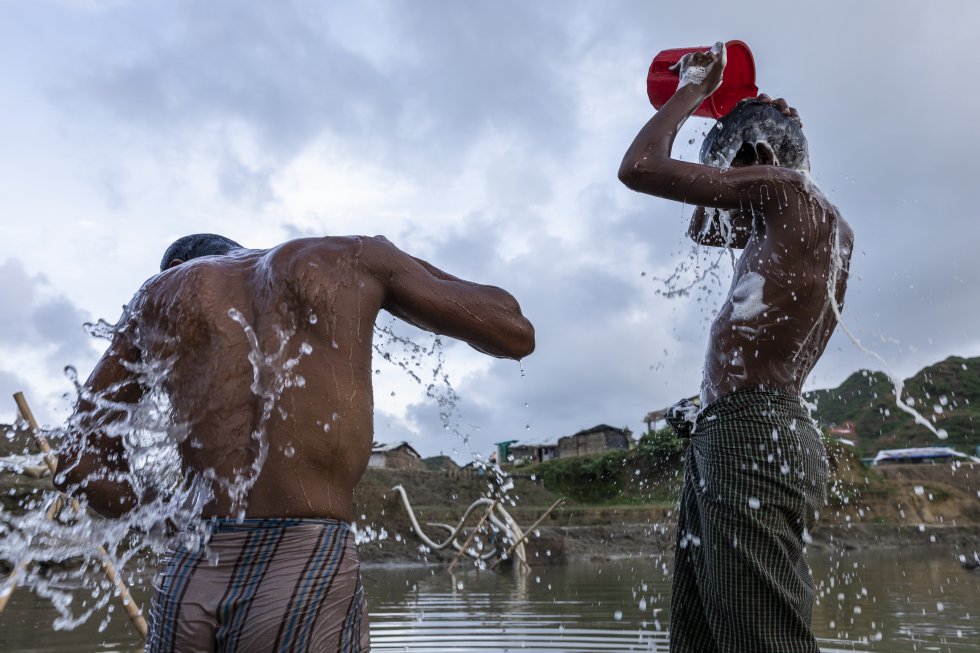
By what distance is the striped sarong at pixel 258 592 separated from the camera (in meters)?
1.42

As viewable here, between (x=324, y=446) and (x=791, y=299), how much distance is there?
139 centimetres

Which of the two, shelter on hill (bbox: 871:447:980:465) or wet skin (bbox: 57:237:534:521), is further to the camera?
shelter on hill (bbox: 871:447:980:465)

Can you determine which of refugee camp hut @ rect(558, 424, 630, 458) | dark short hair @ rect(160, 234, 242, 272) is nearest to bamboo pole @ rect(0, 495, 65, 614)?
dark short hair @ rect(160, 234, 242, 272)

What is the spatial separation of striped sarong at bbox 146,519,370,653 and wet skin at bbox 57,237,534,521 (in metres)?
0.05

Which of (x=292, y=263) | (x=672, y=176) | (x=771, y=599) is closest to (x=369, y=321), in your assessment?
(x=292, y=263)

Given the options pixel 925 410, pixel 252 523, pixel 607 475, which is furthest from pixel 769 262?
pixel 925 410

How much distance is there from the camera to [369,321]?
1640 millimetres

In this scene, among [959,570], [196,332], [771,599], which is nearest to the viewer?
[196,332]

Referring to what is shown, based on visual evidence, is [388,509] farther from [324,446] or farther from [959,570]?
[324,446]

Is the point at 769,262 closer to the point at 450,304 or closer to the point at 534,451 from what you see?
the point at 450,304

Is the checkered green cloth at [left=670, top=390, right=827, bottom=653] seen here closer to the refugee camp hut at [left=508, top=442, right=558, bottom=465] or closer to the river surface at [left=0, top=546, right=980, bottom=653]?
the river surface at [left=0, top=546, right=980, bottom=653]

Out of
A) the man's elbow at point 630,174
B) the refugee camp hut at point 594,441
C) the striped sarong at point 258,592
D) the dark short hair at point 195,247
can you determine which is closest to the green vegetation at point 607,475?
the refugee camp hut at point 594,441

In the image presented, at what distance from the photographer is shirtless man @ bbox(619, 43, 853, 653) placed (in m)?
1.99

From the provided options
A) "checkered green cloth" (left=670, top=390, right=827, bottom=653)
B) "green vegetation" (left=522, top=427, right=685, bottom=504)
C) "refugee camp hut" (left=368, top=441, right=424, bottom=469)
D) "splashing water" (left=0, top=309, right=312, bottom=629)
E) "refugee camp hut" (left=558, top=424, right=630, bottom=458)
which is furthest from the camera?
"refugee camp hut" (left=558, top=424, right=630, bottom=458)
